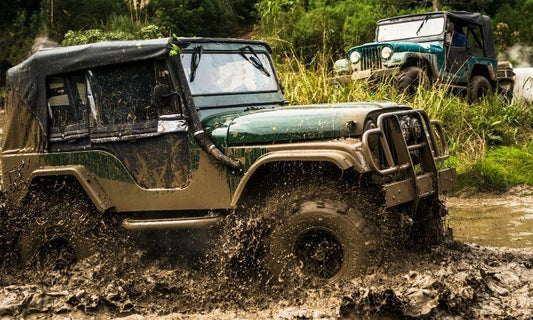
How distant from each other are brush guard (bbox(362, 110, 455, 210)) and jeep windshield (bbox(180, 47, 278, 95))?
139 centimetres

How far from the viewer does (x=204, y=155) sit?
614cm

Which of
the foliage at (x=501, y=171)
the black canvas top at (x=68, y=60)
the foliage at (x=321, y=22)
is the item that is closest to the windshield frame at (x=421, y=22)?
the foliage at (x=321, y=22)

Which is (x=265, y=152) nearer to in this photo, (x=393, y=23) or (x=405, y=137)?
(x=405, y=137)

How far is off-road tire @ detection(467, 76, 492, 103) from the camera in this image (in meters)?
14.5

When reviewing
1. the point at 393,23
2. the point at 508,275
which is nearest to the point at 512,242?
the point at 508,275

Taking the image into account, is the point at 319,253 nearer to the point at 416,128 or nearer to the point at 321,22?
the point at 416,128

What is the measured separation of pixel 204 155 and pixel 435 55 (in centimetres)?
900

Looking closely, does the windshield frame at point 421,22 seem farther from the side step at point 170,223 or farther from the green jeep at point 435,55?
the side step at point 170,223

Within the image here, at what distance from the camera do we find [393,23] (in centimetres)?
1545

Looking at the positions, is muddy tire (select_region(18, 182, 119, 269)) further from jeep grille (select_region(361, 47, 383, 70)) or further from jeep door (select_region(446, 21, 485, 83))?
jeep door (select_region(446, 21, 485, 83))

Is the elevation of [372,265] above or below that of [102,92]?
below

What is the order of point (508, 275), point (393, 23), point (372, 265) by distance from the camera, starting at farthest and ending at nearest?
point (393, 23), point (508, 275), point (372, 265)

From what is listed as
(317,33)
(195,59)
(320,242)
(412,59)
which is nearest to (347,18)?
(317,33)

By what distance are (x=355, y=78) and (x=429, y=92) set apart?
117 centimetres
